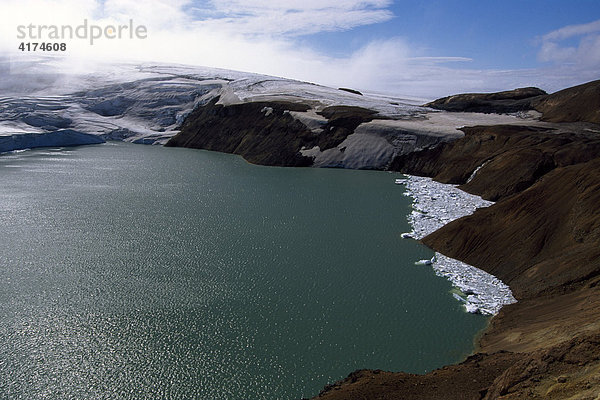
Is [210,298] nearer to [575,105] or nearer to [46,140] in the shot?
[575,105]

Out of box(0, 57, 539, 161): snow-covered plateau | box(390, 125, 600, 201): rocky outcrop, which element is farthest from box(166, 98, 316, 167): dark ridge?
box(390, 125, 600, 201): rocky outcrop

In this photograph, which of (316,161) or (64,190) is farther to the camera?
(316,161)

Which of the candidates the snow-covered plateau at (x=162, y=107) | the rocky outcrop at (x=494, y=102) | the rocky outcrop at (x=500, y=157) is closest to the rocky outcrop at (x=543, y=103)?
the rocky outcrop at (x=494, y=102)

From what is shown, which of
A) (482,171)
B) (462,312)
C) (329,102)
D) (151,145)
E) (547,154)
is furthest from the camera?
(151,145)

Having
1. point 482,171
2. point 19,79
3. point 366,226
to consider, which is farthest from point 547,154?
point 19,79

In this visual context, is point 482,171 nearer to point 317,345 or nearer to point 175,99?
point 317,345

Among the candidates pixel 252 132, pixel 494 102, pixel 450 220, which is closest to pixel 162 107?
pixel 252 132

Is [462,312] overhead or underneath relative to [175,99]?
underneath

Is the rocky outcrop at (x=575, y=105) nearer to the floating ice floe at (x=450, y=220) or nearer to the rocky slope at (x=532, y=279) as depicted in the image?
the rocky slope at (x=532, y=279)
